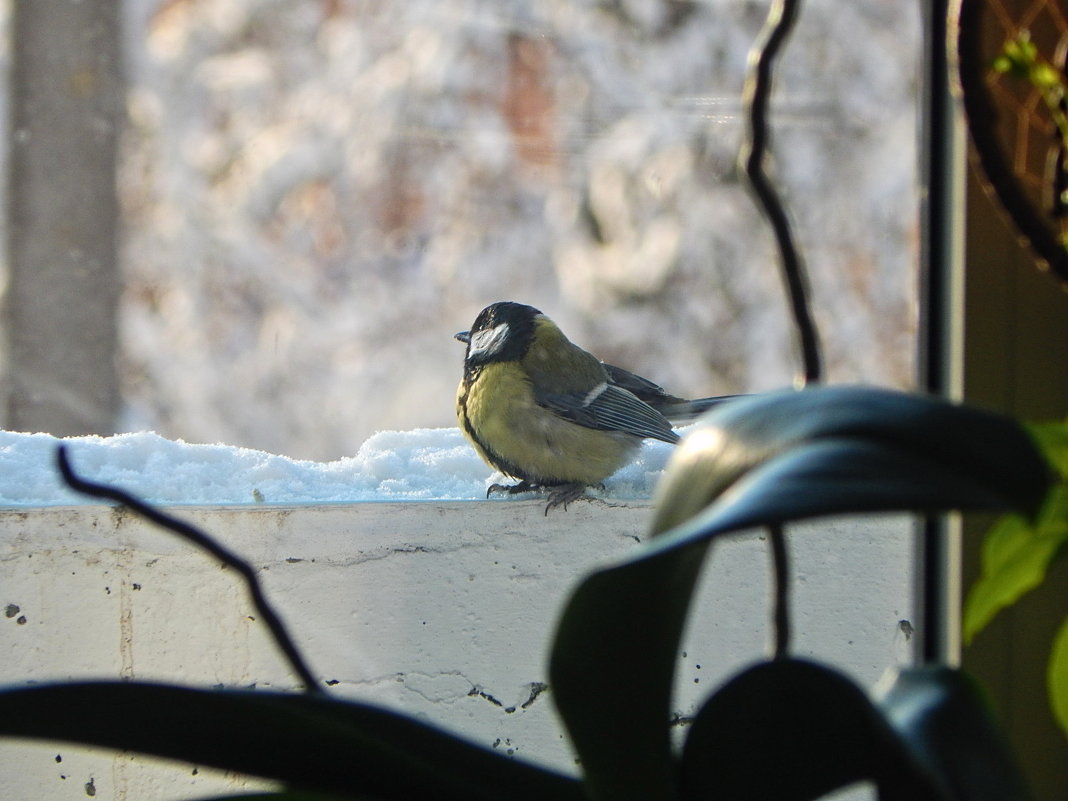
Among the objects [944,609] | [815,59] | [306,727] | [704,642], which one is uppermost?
[815,59]

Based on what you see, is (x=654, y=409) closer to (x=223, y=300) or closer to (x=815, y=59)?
(x=815, y=59)

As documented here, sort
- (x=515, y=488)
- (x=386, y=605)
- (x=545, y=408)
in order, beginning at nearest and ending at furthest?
(x=386, y=605)
(x=515, y=488)
(x=545, y=408)

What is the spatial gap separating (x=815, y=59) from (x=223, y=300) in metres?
1.20

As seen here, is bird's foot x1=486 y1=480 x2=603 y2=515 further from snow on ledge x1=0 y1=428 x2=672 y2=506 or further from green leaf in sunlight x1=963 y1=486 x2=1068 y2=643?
green leaf in sunlight x1=963 y1=486 x2=1068 y2=643

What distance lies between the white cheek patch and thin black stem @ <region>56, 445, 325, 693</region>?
110 cm

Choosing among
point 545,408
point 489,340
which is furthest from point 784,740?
point 489,340

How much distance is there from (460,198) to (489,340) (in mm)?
525

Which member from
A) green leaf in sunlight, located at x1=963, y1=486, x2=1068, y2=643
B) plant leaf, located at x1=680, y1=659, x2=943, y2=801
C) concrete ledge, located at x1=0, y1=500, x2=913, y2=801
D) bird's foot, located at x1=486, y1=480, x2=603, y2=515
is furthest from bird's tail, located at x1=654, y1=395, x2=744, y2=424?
plant leaf, located at x1=680, y1=659, x2=943, y2=801

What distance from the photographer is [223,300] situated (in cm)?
211

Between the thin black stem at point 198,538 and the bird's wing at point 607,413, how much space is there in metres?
1.01

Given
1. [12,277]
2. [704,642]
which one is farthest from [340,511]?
[12,277]

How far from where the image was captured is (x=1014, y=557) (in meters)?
0.41

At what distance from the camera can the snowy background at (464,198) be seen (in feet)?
6.10

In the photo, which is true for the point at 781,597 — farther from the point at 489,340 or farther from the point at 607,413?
the point at 489,340
